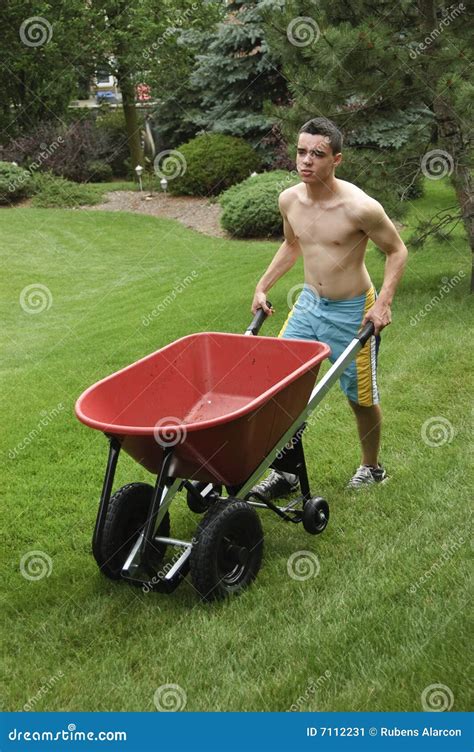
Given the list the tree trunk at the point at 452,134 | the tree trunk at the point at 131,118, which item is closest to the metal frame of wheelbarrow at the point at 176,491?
the tree trunk at the point at 452,134

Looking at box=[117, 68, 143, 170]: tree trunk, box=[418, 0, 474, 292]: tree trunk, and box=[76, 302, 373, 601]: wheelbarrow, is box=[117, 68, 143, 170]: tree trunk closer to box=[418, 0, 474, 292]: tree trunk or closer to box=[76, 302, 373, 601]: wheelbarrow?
box=[418, 0, 474, 292]: tree trunk

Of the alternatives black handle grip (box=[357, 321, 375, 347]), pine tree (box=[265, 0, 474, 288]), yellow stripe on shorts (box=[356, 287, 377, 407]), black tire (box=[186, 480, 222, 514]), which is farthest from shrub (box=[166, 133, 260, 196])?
black tire (box=[186, 480, 222, 514])

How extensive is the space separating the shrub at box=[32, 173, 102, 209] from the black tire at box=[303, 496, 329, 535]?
15.1m

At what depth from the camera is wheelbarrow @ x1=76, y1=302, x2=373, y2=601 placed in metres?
3.47

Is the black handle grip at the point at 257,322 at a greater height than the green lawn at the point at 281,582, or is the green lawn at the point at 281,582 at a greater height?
the black handle grip at the point at 257,322

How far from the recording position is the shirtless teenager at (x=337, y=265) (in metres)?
4.11

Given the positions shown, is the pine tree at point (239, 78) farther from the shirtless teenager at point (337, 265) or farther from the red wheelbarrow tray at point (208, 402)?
the red wheelbarrow tray at point (208, 402)

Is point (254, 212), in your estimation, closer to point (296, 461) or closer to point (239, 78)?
point (239, 78)

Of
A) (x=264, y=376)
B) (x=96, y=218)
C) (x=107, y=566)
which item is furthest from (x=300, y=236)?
(x=96, y=218)

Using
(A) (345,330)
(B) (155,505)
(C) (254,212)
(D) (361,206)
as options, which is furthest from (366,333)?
(C) (254,212)

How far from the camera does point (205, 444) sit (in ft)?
11.3

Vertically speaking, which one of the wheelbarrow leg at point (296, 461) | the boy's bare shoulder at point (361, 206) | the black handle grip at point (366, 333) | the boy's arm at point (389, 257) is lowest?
the wheelbarrow leg at point (296, 461)

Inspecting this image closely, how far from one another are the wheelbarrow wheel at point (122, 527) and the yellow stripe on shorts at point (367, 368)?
3.96 ft

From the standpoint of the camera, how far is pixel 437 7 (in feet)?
28.0
